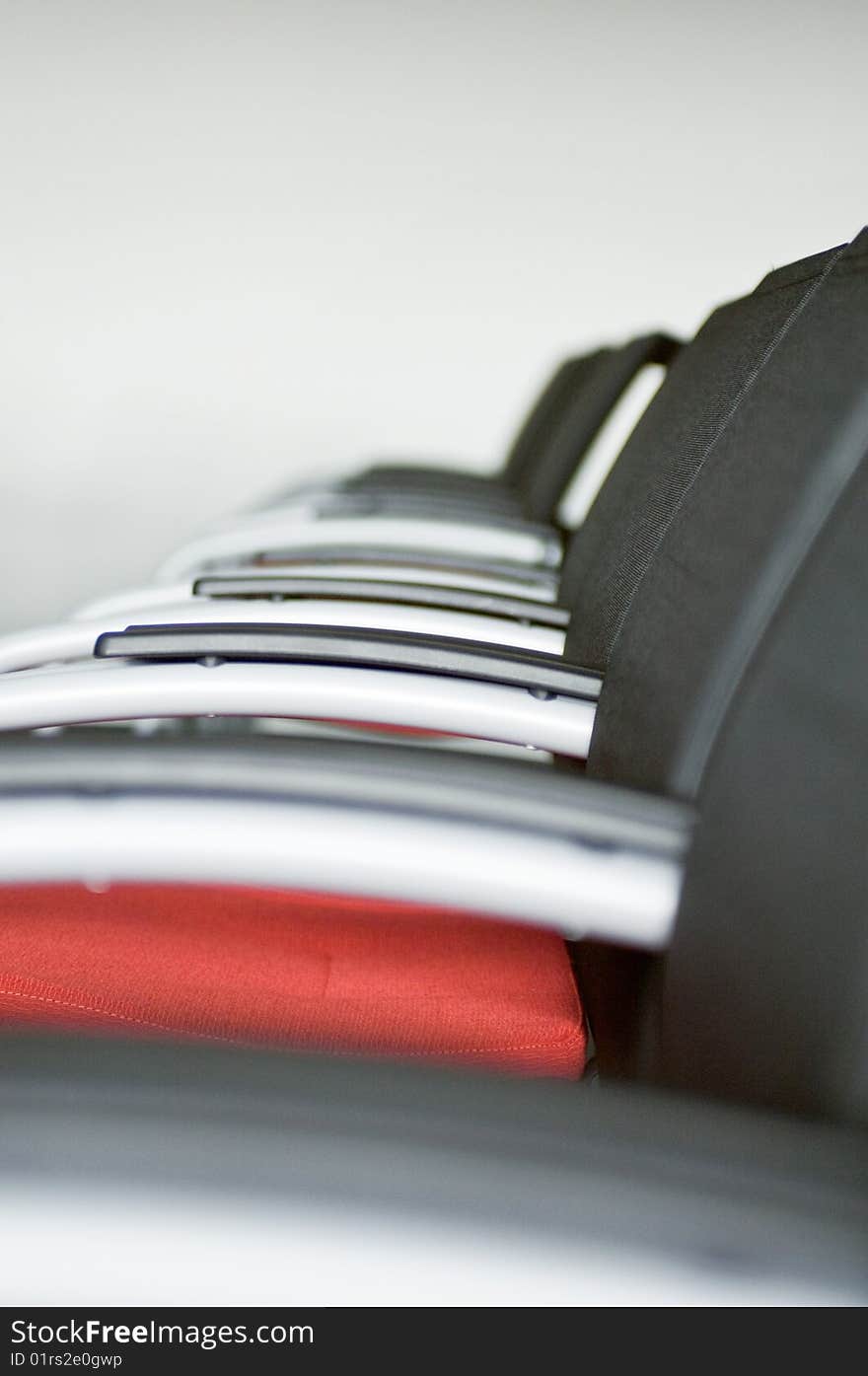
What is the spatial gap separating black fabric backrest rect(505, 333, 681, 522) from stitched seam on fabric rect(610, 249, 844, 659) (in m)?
0.92

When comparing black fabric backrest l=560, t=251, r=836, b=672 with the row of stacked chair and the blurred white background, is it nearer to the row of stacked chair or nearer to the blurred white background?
the row of stacked chair

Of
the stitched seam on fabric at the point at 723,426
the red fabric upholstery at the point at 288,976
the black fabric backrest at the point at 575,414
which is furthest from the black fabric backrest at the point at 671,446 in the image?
the black fabric backrest at the point at 575,414

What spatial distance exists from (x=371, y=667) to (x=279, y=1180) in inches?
24.0

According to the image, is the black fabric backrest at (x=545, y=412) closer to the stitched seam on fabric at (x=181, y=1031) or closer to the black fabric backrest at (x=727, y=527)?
the black fabric backrest at (x=727, y=527)

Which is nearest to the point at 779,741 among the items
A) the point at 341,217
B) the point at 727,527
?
the point at 727,527

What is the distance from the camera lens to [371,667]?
2.94ft

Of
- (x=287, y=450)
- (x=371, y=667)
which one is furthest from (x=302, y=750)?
(x=287, y=450)

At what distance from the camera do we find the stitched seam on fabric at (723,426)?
73cm

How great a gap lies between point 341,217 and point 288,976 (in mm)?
3848

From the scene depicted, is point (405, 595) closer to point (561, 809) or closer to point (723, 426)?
point (723, 426)

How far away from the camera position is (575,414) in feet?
6.28

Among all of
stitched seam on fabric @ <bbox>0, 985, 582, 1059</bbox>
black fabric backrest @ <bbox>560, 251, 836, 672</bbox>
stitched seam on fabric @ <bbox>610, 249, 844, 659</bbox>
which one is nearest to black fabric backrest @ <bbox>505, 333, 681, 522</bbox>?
black fabric backrest @ <bbox>560, 251, 836, 672</bbox>

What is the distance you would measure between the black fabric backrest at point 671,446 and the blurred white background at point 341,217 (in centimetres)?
316
